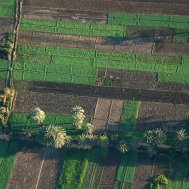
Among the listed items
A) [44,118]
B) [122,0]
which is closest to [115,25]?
[122,0]

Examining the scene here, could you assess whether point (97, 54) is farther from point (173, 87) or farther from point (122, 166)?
point (122, 166)

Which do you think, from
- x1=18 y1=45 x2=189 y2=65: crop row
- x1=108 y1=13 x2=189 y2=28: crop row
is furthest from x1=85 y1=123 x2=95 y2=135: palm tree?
x1=108 y1=13 x2=189 y2=28: crop row

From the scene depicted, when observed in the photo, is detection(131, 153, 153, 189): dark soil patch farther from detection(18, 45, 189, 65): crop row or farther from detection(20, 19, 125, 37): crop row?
detection(20, 19, 125, 37): crop row

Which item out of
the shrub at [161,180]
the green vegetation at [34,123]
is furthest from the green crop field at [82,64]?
the shrub at [161,180]

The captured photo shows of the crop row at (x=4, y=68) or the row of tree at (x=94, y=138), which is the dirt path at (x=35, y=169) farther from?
the crop row at (x=4, y=68)

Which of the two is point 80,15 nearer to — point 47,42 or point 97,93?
point 47,42

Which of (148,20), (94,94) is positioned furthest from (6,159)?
(148,20)
